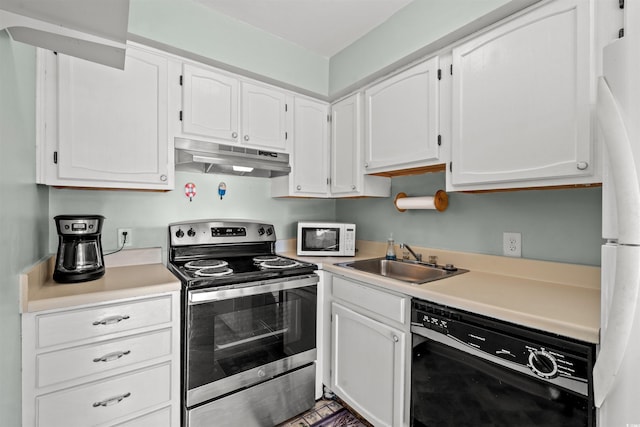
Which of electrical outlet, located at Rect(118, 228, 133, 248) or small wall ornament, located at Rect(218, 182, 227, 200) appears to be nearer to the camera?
electrical outlet, located at Rect(118, 228, 133, 248)

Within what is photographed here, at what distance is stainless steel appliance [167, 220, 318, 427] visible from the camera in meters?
1.46

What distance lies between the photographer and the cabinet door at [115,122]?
1435mm

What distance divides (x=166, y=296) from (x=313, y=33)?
1917 mm

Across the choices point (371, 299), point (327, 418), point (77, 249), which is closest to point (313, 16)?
point (371, 299)

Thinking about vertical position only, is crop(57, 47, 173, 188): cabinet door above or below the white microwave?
above

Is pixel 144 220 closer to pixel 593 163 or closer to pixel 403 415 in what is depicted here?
pixel 403 415

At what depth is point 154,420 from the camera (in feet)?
→ 4.46

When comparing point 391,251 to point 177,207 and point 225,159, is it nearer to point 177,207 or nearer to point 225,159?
point 225,159

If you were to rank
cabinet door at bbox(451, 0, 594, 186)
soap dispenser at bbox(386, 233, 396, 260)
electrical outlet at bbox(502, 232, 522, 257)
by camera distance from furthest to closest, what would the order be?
soap dispenser at bbox(386, 233, 396, 260) → electrical outlet at bbox(502, 232, 522, 257) → cabinet door at bbox(451, 0, 594, 186)

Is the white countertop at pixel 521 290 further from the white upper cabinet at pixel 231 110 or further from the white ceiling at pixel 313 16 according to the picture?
the white ceiling at pixel 313 16

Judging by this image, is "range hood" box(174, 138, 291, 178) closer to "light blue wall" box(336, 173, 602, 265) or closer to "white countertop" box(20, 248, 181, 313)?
"white countertop" box(20, 248, 181, 313)

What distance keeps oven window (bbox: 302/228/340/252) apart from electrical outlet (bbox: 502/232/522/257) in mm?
1104

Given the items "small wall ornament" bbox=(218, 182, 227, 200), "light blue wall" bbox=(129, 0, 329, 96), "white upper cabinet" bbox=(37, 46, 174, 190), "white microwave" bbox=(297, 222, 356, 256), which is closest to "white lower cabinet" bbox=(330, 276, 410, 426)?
"white microwave" bbox=(297, 222, 356, 256)

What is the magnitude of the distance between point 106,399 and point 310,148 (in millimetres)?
1892
